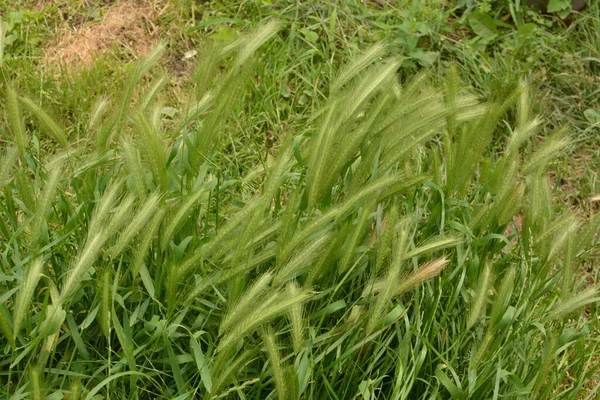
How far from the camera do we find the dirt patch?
3727 mm

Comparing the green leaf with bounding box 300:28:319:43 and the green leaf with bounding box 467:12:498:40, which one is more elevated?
the green leaf with bounding box 300:28:319:43

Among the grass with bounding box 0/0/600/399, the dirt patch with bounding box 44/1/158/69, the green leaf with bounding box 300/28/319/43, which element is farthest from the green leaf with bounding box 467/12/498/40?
the dirt patch with bounding box 44/1/158/69

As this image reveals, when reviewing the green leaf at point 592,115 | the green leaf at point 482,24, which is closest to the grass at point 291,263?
the green leaf at point 592,115

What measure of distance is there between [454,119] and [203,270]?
868 millimetres

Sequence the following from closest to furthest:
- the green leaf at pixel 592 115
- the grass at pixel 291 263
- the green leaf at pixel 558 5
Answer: the grass at pixel 291 263 < the green leaf at pixel 592 115 < the green leaf at pixel 558 5

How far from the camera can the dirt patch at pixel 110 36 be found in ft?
12.2

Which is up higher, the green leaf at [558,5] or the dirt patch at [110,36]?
the dirt patch at [110,36]

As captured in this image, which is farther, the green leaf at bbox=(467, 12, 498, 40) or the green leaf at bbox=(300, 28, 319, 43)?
the green leaf at bbox=(467, 12, 498, 40)

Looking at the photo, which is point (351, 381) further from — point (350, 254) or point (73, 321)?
point (73, 321)

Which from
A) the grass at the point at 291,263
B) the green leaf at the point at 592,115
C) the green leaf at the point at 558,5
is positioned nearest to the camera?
the grass at the point at 291,263

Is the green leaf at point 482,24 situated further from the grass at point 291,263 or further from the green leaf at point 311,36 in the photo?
the grass at point 291,263

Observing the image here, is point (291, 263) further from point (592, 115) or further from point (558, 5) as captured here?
point (558, 5)

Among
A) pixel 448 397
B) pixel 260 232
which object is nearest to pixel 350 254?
pixel 260 232

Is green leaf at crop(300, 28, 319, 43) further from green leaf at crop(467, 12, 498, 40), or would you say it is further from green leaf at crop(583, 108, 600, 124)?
green leaf at crop(583, 108, 600, 124)
